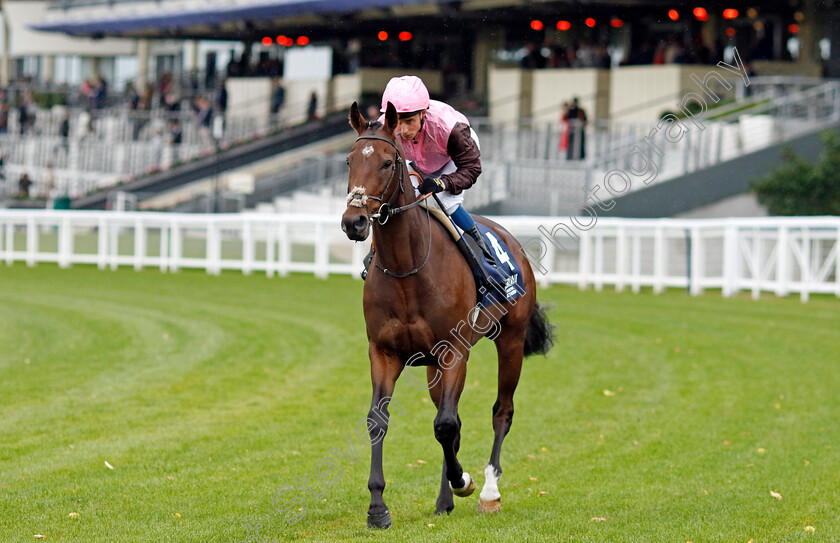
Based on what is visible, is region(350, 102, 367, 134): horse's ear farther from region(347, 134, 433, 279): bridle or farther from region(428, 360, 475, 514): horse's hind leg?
region(428, 360, 475, 514): horse's hind leg

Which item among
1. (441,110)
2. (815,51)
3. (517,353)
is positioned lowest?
(517,353)

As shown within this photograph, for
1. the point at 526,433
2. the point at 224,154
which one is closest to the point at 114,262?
the point at 224,154

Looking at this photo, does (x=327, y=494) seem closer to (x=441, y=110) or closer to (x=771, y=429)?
(x=441, y=110)

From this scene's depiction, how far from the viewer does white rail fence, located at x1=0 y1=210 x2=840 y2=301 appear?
1741cm

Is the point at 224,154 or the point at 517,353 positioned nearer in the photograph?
the point at 517,353

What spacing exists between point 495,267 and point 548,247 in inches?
501

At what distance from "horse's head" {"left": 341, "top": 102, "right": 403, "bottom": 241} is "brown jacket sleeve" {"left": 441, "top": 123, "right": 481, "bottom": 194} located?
Result: 0.59m

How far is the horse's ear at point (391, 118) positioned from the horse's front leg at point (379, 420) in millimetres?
1123

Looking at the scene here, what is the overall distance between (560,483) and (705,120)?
57.1 feet

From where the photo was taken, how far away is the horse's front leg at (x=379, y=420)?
563 cm

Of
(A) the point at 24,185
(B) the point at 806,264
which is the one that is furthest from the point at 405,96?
(A) the point at 24,185

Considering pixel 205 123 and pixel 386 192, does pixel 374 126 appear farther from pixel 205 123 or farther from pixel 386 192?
pixel 205 123

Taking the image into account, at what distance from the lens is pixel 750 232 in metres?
17.7

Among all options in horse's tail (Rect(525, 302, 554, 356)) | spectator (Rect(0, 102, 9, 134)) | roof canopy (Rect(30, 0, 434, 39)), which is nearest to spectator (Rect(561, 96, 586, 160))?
roof canopy (Rect(30, 0, 434, 39))
